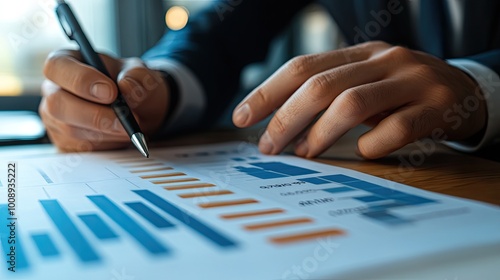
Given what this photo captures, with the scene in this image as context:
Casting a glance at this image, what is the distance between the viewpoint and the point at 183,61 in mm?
830

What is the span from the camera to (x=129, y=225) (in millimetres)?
292

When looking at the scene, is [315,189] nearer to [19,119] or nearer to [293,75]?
[293,75]

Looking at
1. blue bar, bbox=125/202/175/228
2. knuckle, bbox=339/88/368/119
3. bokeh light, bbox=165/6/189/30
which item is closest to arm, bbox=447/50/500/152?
knuckle, bbox=339/88/368/119

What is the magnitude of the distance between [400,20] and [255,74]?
722mm

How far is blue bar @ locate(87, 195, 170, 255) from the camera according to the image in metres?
0.25

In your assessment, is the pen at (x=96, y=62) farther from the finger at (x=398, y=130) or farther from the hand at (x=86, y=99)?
the finger at (x=398, y=130)

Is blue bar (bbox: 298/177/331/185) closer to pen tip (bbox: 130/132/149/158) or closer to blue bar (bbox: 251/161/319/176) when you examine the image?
blue bar (bbox: 251/161/319/176)

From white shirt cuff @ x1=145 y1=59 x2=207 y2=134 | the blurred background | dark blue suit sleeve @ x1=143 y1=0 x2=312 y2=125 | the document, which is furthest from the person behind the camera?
the blurred background

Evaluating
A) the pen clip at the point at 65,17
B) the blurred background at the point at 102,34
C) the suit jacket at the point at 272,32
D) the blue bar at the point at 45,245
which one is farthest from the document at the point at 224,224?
the blurred background at the point at 102,34

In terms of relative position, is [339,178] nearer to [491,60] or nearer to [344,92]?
[344,92]

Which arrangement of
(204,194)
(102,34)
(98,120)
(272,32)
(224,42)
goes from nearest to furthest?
(204,194), (98,120), (224,42), (272,32), (102,34)

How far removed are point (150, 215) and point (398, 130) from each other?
25 cm

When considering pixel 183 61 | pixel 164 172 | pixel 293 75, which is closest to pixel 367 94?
pixel 293 75

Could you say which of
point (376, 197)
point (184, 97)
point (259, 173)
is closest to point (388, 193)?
point (376, 197)
